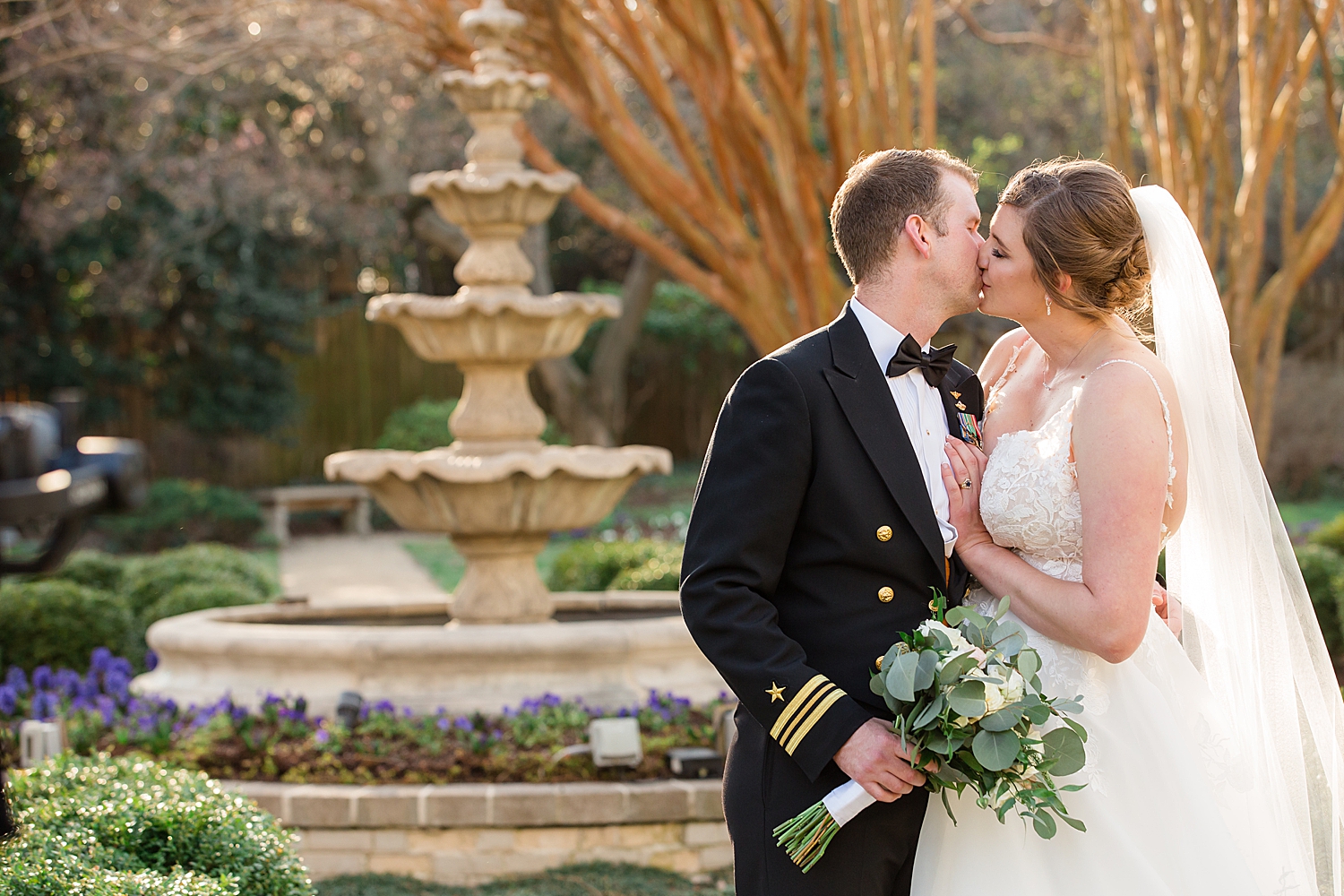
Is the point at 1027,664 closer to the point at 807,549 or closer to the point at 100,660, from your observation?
the point at 807,549

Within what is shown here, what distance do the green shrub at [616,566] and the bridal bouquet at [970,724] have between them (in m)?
6.57

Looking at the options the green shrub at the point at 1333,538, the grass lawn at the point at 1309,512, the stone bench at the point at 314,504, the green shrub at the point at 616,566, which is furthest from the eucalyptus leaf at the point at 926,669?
the stone bench at the point at 314,504

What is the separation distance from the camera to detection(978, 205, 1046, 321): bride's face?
8.91 feet

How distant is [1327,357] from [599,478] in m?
16.8

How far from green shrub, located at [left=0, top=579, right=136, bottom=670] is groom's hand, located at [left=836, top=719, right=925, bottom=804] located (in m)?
6.62

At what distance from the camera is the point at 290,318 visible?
56.4 feet

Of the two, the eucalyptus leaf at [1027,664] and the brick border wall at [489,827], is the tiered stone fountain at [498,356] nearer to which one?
the brick border wall at [489,827]

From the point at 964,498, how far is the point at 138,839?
2.09 meters

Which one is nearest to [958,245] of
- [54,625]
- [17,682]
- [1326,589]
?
[17,682]

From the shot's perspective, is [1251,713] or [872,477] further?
[1251,713]

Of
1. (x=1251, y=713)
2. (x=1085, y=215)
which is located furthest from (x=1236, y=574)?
(x=1085, y=215)

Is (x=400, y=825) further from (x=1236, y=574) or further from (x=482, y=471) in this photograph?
(x=1236, y=574)

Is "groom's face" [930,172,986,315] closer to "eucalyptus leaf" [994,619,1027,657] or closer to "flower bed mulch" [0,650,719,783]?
"eucalyptus leaf" [994,619,1027,657]

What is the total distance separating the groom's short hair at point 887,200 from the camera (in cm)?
260
